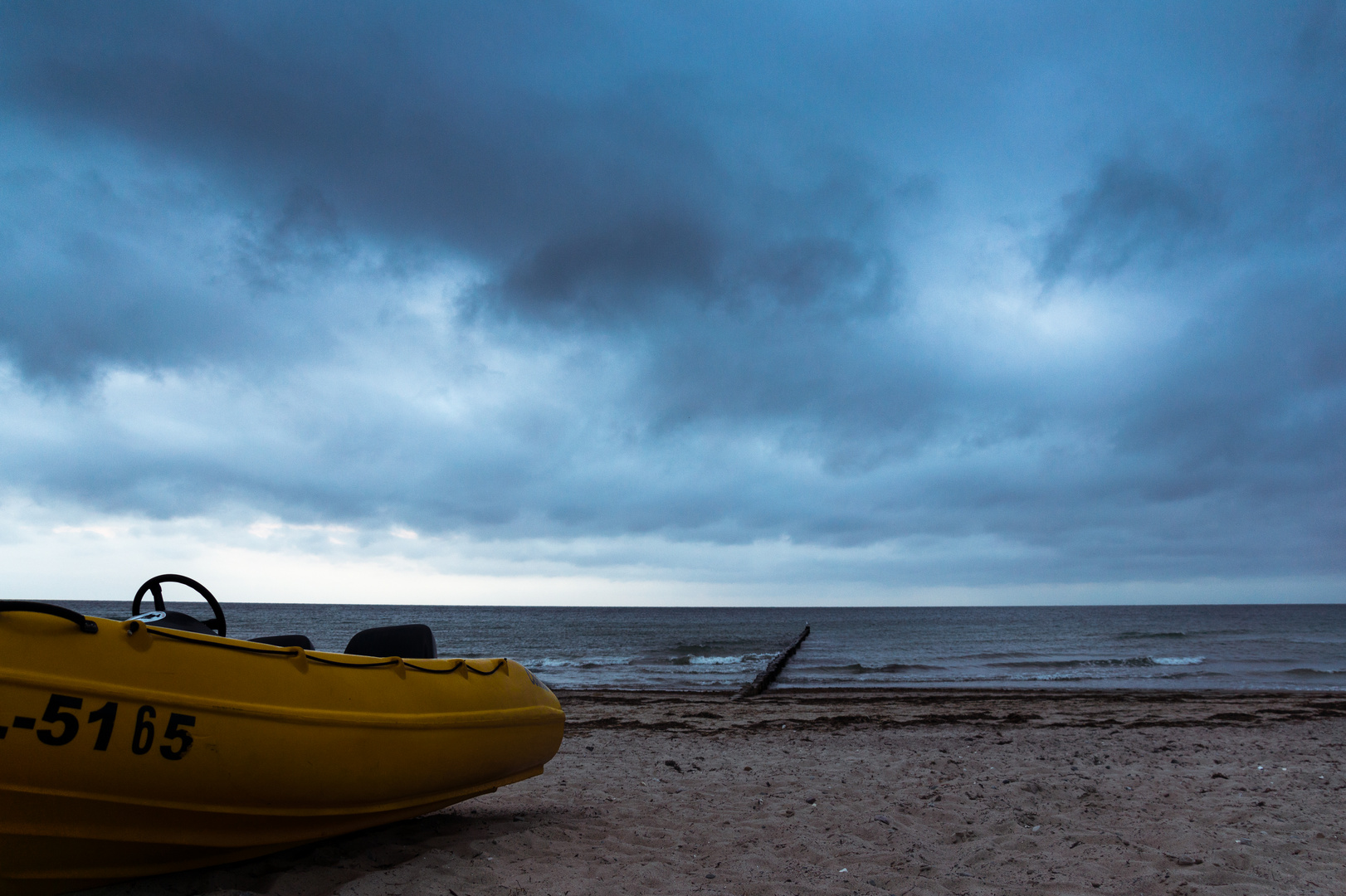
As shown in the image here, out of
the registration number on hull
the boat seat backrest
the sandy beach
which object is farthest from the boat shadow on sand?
the boat seat backrest

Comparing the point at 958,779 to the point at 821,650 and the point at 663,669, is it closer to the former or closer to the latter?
the point at 663,669

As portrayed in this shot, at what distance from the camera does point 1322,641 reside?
35.1 metres

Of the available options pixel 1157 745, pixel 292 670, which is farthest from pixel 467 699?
pixel 1157 745

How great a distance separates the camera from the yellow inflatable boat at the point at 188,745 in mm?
3195

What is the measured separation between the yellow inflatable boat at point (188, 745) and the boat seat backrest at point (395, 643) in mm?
727

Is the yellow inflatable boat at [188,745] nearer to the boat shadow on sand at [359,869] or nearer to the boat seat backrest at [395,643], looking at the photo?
the boat shadow on sand at [359,869]

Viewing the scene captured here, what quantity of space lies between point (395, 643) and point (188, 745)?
1.88 meters

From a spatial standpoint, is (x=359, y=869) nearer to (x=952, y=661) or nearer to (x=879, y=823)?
(x=879, y=823)

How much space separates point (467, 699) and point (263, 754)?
1303 millimetres

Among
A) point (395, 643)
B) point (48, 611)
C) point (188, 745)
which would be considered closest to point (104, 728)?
point (188, 745)

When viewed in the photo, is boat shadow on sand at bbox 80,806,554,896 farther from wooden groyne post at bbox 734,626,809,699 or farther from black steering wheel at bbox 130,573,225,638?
wooden groyne post at bbox 734,626,809,699

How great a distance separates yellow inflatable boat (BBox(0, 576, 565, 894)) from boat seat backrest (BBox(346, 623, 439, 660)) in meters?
0.73

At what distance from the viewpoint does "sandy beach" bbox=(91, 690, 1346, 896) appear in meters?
4.17

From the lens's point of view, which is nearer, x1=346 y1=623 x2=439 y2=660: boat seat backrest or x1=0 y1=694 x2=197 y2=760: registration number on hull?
x1=0 y1=694 x2=197 y2=760: registration number on hull
